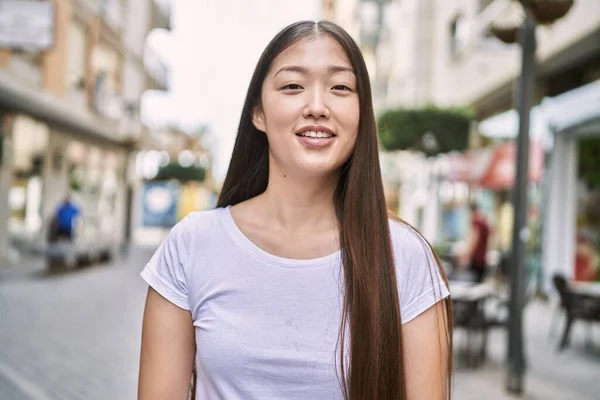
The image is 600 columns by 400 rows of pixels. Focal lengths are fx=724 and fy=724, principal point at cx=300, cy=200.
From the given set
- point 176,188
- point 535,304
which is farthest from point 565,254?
point 176,188

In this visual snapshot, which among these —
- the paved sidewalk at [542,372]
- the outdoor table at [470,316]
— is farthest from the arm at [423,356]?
the outdoor table at [470,316]

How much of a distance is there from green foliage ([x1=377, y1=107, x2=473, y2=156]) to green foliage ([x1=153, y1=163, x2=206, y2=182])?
38.4m

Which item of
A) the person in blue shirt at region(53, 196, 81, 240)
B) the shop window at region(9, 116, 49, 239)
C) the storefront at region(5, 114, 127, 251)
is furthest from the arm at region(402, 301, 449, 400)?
the shop window at region(9, 116, 49, 239)

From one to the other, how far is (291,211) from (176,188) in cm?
5420

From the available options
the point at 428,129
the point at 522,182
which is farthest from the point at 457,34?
the point at 522,182

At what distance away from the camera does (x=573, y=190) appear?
15039 mm

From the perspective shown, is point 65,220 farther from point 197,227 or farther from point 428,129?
point 197,227

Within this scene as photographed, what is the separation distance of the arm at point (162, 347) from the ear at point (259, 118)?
0.44 m

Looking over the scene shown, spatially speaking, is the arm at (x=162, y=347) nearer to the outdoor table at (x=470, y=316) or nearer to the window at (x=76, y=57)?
the outdoor table at (x=470, y=316)

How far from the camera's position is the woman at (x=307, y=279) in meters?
1.47

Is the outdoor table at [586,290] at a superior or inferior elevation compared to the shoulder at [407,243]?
inferior

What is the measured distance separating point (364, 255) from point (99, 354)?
21.2 feet

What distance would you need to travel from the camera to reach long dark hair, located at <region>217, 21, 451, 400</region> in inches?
57.8

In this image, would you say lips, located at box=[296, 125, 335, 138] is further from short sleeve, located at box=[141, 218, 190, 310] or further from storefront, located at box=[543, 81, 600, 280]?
storefront, located at box=[543, 81, 600, 280]
